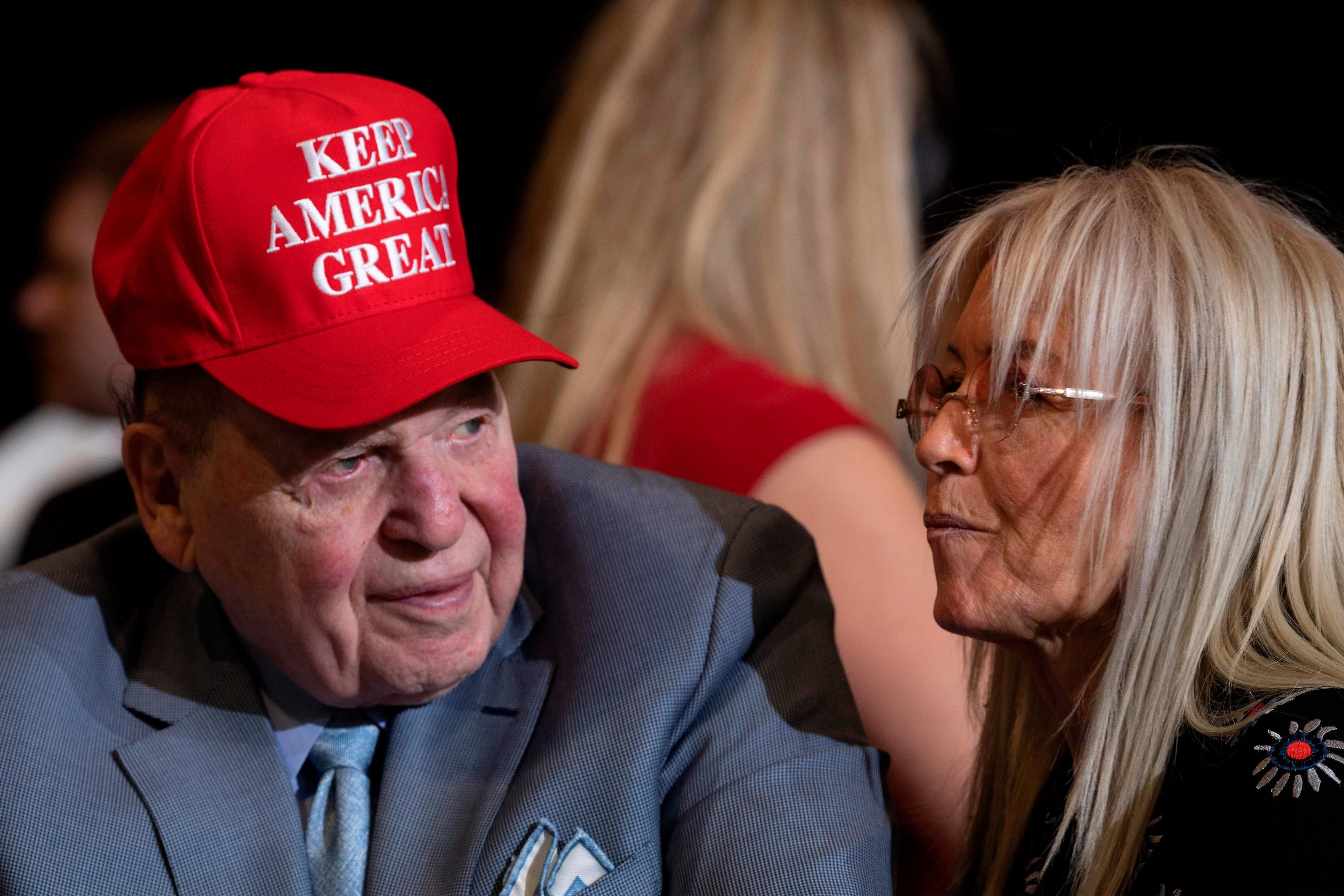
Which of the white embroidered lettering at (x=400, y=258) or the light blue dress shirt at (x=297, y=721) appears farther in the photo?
the light blue dress shirt at (x=297, y=721)

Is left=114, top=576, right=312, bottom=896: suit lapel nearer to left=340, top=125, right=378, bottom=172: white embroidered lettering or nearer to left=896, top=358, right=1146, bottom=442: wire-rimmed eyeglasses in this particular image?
left=340, top=125, right=378, bottom=172: white embroidered lettering

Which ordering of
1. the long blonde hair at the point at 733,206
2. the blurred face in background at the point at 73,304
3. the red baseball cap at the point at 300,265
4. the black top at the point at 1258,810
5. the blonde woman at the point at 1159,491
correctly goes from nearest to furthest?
1. the black top at the point at 1258,810
2. the blonde woman at the point at 1159,491
3. the red baseball cap at the point at 300,265
4. the long blonde hair at the point at 733,206
5. the blurred face in background at the point at 73,304

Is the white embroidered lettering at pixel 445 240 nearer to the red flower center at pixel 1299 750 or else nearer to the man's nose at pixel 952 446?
the man's nose at pixel 952 446

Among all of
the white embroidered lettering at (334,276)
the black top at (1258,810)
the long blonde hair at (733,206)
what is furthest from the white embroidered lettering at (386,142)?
the black top at (1258,810)

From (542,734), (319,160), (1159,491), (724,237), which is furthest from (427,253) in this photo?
(724,237)

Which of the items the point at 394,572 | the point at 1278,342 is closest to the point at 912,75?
the point at 1278,342

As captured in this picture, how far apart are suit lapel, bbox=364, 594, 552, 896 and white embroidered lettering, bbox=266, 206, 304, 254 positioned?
0.47 m

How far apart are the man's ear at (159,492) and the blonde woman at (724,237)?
2.42 ft

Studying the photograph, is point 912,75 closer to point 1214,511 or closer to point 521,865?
point 1214,511

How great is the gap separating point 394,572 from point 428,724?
23 cm

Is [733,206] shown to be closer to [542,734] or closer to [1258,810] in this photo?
[542,734]

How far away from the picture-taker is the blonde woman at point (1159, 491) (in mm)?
1160

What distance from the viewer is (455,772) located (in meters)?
1.40

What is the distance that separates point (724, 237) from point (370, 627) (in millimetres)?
1070
